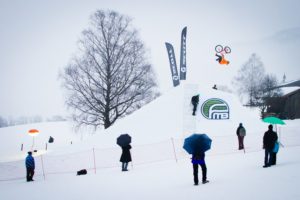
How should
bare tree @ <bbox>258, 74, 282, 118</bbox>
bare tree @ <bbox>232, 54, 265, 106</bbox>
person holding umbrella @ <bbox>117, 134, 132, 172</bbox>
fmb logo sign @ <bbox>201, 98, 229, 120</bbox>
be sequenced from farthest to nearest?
bare tree @ <bbox>232, 54, 265, 106</bbox> < bare tree @ <bbox>258, 74, 282, 118</bbox> < fmb logo sign @ <bbox>201, 98, 229, 120</bbox> < person holding umbrella @ <bbox>117, 134, 132, 172</bbox>

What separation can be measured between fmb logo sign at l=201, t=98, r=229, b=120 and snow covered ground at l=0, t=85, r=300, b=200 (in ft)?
1.36

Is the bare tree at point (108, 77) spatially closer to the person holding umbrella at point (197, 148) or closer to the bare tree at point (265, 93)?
the person holding umbrella at point (197, 148)

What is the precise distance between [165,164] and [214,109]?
10.3 metres

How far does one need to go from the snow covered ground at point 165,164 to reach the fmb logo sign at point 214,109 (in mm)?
414

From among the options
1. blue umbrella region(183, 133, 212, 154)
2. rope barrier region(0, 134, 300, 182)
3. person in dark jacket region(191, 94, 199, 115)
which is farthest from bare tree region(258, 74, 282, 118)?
blue umbrella region(183, 133, 212, 154)

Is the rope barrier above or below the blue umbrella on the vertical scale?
below

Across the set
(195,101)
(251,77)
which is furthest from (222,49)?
(251,77)

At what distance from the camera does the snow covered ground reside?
7.64 m

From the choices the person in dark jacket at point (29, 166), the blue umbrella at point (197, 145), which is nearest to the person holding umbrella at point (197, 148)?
the blue umbrella at point (197, 145)

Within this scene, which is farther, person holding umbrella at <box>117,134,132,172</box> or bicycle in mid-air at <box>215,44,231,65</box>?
bicycle in mid-air at <box>215,44,231,65</box>

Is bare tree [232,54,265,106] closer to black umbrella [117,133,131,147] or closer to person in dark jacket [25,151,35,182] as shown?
black umbrella [117,133,131,147]

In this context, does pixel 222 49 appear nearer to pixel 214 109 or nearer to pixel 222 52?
pixel 222 52

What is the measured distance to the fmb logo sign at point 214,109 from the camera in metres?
22.6

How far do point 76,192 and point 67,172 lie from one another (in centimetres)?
728
